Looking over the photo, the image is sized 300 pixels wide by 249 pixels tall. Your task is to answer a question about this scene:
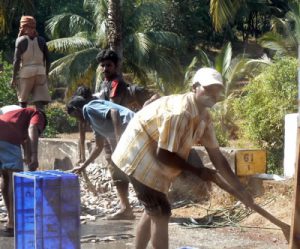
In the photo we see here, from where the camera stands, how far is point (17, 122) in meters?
7.67

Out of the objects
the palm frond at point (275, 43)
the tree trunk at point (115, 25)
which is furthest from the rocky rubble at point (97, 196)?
the palm frond at point (275, 43)

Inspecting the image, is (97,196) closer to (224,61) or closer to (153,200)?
(153,200)

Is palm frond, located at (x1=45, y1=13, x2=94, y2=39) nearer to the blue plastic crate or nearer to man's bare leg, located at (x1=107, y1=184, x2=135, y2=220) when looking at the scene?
man's bare leg, located at (x1=107, y1=184, x2=135, y2=220)

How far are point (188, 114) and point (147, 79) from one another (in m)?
19.2

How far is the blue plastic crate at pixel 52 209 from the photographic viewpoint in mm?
6016

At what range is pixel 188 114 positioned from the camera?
5375mm

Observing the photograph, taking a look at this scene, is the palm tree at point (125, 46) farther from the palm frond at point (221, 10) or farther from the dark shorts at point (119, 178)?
the dark shorts at point (119, 178)

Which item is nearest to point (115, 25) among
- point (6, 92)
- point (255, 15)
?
point (6, 92)

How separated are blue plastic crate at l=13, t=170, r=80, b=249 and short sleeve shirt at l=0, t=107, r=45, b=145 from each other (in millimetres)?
1432

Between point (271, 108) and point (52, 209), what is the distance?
5.28 metres

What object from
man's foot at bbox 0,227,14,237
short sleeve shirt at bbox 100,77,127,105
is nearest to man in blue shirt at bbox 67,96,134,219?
short sleeve shirt at bbox 100,77,127,105

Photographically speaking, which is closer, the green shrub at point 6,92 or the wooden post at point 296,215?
the wooden post at point 296,215

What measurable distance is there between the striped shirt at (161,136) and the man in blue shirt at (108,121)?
2472mm

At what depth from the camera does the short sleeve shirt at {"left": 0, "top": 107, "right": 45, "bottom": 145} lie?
25.1ft
